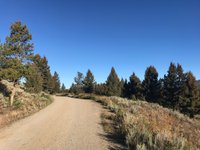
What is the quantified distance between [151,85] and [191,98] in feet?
39.6

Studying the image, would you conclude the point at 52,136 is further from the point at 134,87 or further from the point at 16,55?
the point at 134,87

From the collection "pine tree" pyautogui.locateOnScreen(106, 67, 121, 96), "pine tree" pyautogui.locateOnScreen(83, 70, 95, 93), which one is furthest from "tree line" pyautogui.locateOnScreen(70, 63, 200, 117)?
"pine tree" pyautogui.locateOnScreen(83, 70, 95, 93)

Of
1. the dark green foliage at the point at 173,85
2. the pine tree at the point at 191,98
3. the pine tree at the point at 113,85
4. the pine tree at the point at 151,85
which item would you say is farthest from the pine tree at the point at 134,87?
the pine tree at the point at 191,98

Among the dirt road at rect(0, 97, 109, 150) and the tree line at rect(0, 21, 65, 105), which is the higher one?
the tree line at rect(0, 21, 65, 105)

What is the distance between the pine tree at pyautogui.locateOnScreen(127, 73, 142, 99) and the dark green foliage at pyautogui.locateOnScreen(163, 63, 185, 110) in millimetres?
9072

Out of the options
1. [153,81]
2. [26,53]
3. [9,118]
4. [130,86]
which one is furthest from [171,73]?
[9,118]

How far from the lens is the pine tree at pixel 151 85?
48.8 metres

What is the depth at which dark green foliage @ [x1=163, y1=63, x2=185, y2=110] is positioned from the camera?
4288cm

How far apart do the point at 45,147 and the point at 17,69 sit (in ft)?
52.3

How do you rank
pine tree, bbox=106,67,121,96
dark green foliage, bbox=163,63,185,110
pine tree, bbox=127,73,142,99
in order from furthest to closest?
pine tree, bbox=106,67,121,96, pine tree, bbox=127,73,142,99, dark green foliage, bbox=163,63,185,110

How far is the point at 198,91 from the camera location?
40250 millimetres

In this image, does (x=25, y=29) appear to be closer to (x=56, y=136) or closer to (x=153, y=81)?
(x=56, y=136)

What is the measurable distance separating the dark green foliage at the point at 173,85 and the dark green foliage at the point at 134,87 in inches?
357

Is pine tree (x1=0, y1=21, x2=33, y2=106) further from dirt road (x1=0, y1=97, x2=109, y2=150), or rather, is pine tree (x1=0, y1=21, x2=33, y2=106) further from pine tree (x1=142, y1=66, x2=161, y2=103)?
pine tree (x1=142, y1=66, x2=161, y2=103)
